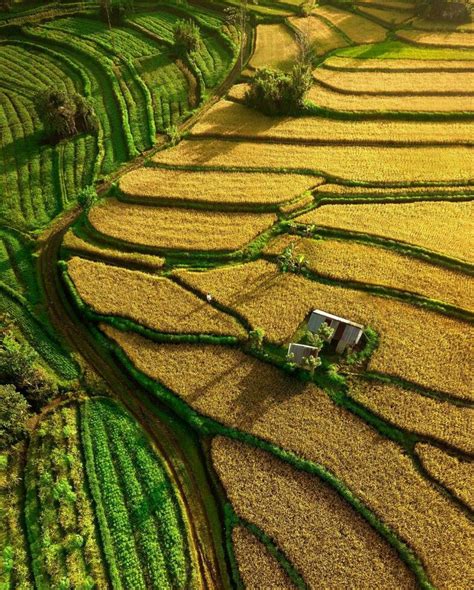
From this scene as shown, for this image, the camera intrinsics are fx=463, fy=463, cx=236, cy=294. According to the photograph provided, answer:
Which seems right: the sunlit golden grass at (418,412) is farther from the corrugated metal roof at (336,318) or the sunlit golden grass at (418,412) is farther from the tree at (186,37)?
the tree at (186,37)

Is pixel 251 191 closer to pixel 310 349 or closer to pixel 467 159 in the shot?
pixel 310 349

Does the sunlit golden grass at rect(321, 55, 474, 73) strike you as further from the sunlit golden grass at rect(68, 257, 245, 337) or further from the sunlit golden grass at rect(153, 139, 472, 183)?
the sunlit golden grass at rect(68, 257, 245, 337)

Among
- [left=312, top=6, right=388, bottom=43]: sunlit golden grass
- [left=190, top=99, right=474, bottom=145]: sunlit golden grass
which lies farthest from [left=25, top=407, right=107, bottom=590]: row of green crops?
[left=312, top=6, right=388, bottom=43]: sunlit golden grass

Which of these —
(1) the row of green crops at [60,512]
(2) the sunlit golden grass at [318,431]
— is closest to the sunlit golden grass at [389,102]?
(2) the sunlit golden grass at [318,431]

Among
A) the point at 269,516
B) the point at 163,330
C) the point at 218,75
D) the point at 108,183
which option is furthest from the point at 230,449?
the point at 218,75

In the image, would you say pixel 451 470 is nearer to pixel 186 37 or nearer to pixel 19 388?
pixel 19 388

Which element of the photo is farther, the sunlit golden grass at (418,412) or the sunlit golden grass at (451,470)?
the sunlit golden grass at (418,412)
